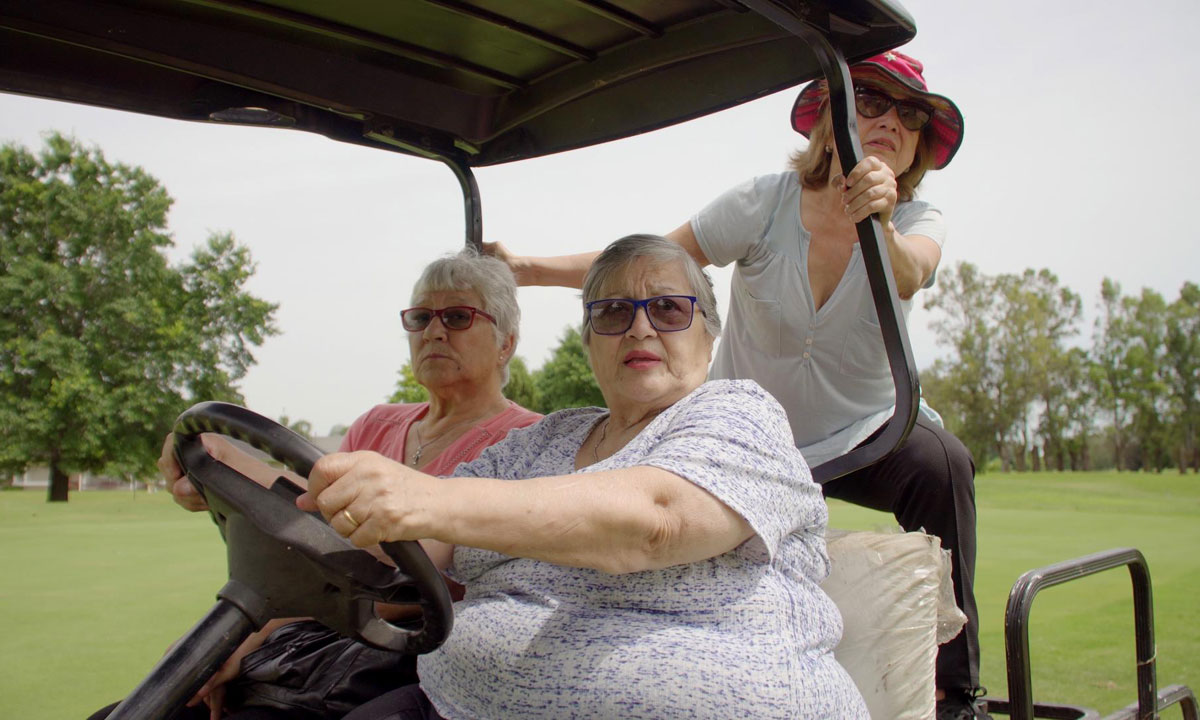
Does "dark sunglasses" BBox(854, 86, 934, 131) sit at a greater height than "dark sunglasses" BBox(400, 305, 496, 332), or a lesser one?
greater

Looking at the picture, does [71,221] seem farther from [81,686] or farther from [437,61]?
[437,61]

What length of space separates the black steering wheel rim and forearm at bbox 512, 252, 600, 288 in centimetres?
125

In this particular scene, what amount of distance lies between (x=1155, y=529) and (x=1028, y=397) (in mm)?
31809

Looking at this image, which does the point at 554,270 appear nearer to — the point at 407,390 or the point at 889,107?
the point at 889,107

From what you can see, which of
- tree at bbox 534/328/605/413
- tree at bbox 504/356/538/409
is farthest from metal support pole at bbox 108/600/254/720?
tree at bbox 504/356/538/409

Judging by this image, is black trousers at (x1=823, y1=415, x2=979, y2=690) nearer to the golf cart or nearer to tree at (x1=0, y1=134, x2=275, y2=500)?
the golf cart

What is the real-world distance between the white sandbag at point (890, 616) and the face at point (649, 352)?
0.48 meters

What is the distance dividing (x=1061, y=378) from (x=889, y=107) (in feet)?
163

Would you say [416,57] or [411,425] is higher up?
[416,57]

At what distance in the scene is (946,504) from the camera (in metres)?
2.03

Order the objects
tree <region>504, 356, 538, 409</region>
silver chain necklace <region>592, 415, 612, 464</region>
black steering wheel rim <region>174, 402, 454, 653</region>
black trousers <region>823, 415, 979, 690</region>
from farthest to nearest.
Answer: tree <region>504, 356, 538, 409</region> → black trousers <region>823, 415, 979, 690</region> → silver chain necklace <region>592, 415, 612, 464</region> → black steering wheel rim <region>174, 402, 454, 653</region>

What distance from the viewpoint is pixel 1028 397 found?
4559 cm

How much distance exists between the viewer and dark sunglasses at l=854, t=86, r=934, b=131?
2.05 metres

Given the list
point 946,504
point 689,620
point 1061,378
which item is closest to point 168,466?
point 689,620
